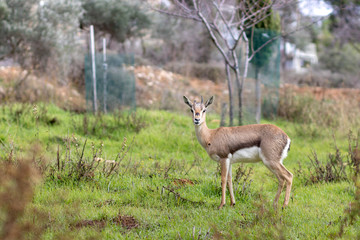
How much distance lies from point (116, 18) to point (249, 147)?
15801 millimetres

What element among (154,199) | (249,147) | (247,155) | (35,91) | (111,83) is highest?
(111,83)

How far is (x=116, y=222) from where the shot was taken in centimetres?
449

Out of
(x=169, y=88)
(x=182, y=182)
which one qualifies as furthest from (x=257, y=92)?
(x=182, y=182)

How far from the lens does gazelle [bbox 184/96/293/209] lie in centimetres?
494

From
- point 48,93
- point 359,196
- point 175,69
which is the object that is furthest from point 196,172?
point 175,69

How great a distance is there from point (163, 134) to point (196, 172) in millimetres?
2646

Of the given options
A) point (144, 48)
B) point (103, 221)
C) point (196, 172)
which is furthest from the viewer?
point (144, 48)

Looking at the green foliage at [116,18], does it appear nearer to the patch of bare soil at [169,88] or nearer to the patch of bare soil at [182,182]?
the patch of bare soil at [169,88]

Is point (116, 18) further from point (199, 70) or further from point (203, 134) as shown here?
point (203, 134)

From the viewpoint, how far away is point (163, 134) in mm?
9445

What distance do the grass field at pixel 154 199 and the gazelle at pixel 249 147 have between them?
39cm

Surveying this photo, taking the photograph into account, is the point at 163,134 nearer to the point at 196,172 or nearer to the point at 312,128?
the point at 196,172

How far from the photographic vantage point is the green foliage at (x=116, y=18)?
1917cm

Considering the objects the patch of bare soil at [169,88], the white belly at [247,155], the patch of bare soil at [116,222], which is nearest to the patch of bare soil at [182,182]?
the white belly at [247,155]
